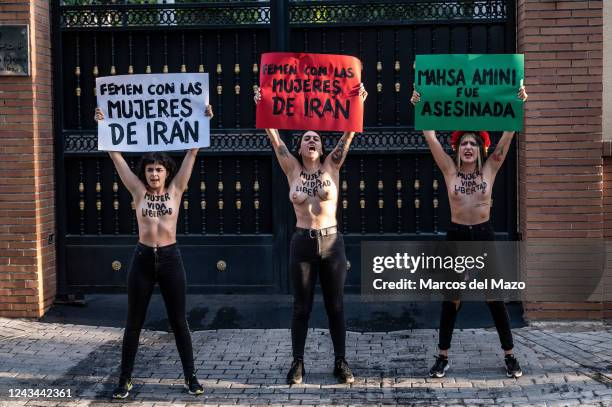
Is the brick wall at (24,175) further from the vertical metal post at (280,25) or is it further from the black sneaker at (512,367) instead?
the black sneaker at (512,367)

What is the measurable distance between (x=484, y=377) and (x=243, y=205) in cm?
348

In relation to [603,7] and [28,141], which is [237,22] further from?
[603,7]

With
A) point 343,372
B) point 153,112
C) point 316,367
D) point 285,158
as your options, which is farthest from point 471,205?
point 153,112

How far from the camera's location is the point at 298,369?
A: 7.51m

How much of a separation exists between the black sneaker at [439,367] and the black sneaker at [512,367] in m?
0.51

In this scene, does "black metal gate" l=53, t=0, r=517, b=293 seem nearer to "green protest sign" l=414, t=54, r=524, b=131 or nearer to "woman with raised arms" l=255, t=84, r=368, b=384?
"green protest sign" l=414, t=54, r=524, b=131

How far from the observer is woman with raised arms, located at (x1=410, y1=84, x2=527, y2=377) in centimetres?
750

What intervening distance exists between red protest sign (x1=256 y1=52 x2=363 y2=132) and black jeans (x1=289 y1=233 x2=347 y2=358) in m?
1.04

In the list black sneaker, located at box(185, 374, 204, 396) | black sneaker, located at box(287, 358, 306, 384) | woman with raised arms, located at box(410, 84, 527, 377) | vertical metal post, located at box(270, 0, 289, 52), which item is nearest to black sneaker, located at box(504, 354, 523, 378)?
woman with raised arms, located at box(410, 84, 527, 377)

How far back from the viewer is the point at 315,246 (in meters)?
7.44

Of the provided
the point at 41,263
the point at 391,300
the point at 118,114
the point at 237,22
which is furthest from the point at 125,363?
the point at 237,22

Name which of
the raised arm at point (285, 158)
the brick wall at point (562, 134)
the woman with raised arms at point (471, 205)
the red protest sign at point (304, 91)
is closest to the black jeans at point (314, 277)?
the raised arm at point (285, 158)

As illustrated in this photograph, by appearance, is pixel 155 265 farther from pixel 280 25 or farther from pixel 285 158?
pixel 280 25

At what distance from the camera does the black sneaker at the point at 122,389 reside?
7.14 meters
